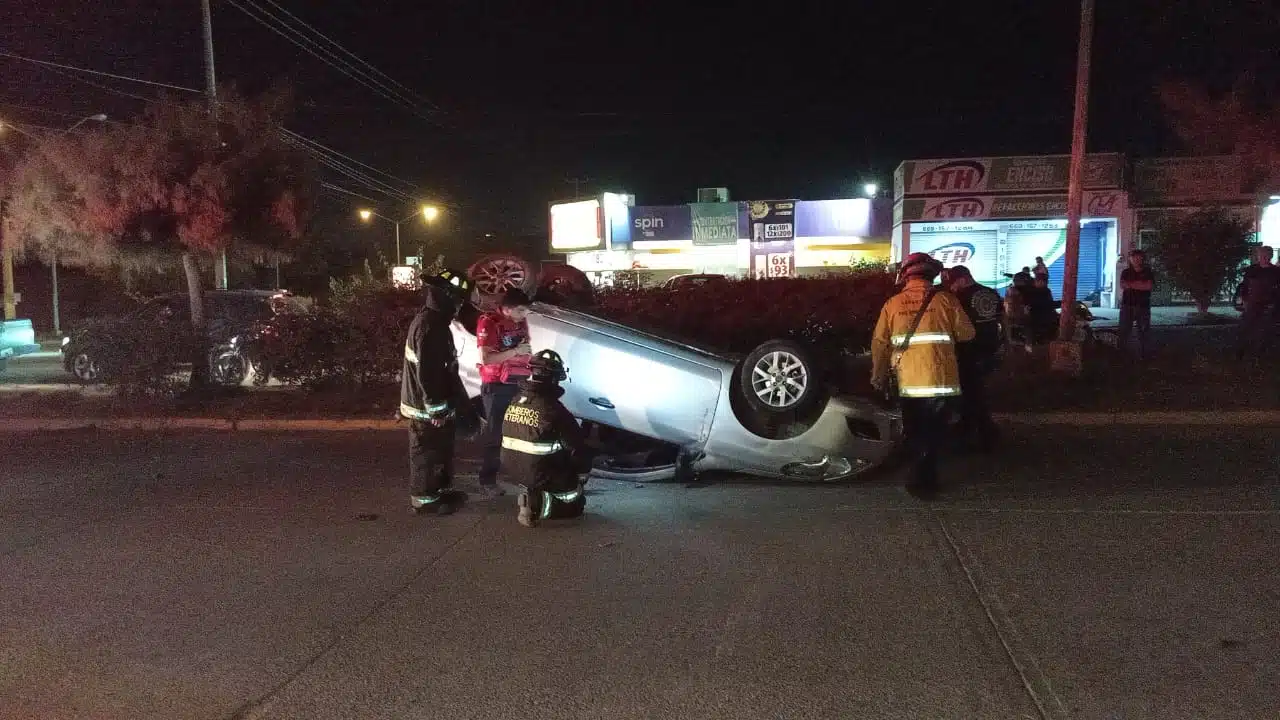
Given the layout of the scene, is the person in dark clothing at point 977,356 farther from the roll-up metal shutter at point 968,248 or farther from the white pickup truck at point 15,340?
the roll-up metal shutter at point 968,248

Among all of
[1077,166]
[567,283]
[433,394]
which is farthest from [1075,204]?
[433,394]

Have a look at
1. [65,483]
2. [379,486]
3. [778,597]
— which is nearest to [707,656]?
[778,597]

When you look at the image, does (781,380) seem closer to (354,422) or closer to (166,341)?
(354,422)

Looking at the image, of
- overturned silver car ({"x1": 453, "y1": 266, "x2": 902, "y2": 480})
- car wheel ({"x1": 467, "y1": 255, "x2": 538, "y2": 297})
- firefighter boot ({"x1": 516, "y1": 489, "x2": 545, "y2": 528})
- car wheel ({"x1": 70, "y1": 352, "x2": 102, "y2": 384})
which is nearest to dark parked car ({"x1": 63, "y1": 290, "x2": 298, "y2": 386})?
car wheel ({"x1": 70, "y1": 352, "x2": 102, "y2": 384})

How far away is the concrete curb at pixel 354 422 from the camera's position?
32.3 ft

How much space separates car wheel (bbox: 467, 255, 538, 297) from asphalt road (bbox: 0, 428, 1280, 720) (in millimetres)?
2272

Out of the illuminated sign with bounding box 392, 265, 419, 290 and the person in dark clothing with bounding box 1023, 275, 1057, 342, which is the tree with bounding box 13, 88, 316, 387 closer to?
the illuminated sign with bounding box 392, 265, 419, 290

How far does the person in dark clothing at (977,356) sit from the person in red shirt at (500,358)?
3.64 m

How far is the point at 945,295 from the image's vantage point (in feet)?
21.8

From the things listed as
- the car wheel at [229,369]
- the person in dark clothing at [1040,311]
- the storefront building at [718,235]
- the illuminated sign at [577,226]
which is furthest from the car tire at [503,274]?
the illuminated sign at [577,226]

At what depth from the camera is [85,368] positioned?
1278 centimetres

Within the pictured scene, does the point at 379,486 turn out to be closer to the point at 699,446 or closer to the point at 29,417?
the point at 699,446

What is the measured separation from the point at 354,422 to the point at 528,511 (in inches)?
196

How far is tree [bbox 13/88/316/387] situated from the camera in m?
14.0
